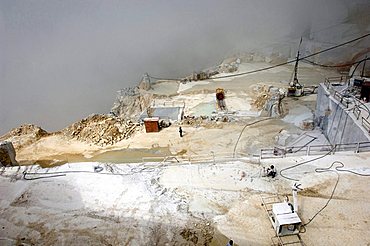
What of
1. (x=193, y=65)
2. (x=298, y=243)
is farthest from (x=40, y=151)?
(x=193, y=65)

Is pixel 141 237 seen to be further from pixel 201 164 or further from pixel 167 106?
pixel 167 106

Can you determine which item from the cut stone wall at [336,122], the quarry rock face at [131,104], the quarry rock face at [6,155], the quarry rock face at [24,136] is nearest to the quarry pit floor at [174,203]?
the quarry rock face at [6,155]

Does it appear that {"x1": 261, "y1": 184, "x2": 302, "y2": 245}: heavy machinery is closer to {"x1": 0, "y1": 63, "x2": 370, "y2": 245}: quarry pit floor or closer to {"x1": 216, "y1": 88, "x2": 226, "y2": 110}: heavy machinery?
{"x1": 0, "y1": 63, "x2": 370, "y2": 245}: quarry pit floor

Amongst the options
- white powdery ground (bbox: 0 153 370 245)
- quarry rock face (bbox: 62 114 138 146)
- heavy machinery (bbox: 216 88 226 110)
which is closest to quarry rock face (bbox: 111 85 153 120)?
quarry rock face (bbox: 62 114 138 146)

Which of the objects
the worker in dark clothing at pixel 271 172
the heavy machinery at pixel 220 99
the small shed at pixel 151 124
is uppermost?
the worker in dark clothing at pixel 271 172

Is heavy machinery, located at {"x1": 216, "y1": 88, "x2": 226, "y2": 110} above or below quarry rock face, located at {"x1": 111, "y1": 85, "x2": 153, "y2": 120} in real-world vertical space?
above

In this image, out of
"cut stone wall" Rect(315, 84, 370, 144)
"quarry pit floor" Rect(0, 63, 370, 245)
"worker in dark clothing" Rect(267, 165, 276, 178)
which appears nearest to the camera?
"quarry pit floor" Rect(0, 63, 370, 245)

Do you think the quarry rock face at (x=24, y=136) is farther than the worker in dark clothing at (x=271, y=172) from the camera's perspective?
Yes

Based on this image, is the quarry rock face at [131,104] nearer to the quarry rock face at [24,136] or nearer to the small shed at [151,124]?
the small shed at [151,124]
